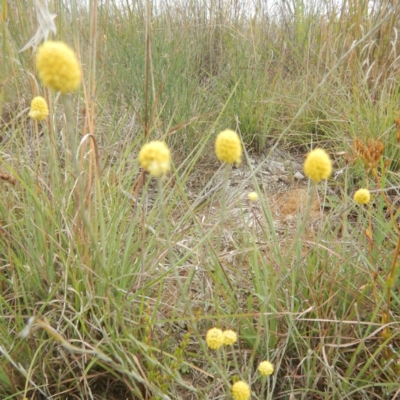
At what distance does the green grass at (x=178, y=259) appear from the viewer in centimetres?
80

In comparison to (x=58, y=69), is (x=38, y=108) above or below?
below

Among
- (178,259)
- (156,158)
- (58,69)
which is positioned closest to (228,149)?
(156,158)

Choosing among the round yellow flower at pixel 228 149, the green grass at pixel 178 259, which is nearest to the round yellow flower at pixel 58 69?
the green grass at pixel 178 259

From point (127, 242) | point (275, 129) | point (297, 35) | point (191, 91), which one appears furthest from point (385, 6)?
point (127, 242)

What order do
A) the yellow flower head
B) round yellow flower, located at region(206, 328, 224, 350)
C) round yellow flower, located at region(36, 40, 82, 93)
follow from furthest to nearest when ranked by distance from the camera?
the yellow flower head < round yellow flower, located at region(206, 328, 224, 350) < round yellow flower, located at region(36, 40, 82, 93)

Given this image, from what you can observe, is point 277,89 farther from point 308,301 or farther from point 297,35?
point 308,301

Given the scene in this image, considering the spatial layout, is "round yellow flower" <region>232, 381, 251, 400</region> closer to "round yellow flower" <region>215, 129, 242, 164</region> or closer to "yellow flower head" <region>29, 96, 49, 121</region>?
"round yellow flower" <region>215, 129, 242, 164</region>

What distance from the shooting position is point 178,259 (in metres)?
1.06

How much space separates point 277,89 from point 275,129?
29 cm

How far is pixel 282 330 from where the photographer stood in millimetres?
937

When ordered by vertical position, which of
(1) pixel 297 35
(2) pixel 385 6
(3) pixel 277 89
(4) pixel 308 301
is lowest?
(4) pixel 308 301

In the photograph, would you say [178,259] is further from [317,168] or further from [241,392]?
[317,168]

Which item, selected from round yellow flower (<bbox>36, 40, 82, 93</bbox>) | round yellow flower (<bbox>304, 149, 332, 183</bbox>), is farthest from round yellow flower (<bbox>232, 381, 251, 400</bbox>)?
round yellow flower (<bbox>36, 40, 82, 93</bbox>)

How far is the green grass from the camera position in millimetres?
796
